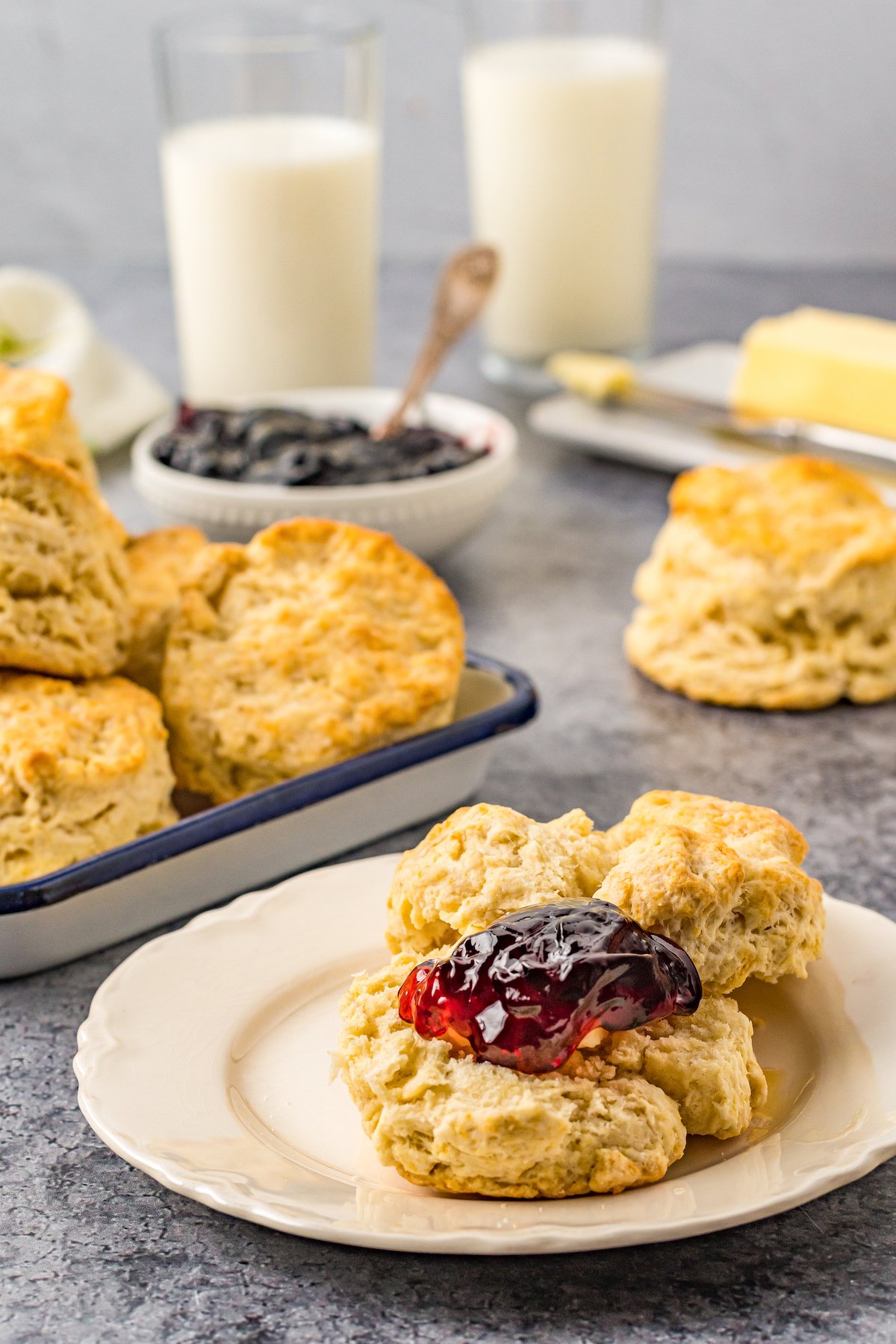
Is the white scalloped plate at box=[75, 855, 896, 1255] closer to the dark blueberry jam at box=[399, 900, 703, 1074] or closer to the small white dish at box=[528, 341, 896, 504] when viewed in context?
the dark blueberry jam at box=[399, 900, 703, 1074]

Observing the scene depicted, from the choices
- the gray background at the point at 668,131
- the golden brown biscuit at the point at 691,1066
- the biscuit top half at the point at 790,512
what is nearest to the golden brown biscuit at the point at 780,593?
the biscuit top half at the point at 790,512

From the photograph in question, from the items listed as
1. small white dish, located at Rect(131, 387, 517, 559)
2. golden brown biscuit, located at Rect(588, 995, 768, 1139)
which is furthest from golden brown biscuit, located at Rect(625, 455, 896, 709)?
golden brown biscuit, located at Rect(588, 995, 768, 1139)

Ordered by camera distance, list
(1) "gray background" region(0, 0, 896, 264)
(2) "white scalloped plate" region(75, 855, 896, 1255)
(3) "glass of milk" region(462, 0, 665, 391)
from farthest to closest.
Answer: (1) "gray background" region(0, 0, 896, 264) < (3) "glass of milk" region(462, 0, 665, 391) < (2) "white scalloped plate" region(75, 855, 896, 1255)

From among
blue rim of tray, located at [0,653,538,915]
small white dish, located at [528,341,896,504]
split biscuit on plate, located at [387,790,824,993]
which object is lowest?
small white dish, located at [528,341,896,504]

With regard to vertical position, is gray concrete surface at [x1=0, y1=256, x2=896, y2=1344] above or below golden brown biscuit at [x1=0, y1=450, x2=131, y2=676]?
below

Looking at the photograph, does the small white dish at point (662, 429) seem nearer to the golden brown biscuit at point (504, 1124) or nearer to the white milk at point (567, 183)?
the white milk at point (567, 183)
